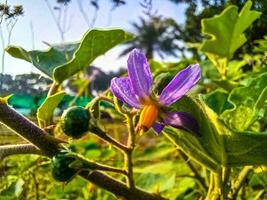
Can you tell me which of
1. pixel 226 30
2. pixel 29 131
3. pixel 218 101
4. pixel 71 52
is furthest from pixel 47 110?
pixel 226 30

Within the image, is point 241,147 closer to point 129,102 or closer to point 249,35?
point 129,102

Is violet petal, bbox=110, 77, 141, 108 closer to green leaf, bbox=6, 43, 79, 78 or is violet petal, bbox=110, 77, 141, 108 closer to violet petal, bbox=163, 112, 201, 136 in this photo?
violet petal, bbox=163, 112, 201, 136

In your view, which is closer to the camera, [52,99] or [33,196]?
[52,99]

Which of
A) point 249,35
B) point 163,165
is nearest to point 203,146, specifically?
point 163,165

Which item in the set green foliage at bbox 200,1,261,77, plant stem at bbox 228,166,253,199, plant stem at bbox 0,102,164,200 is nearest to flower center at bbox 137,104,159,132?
plant stem at bbox 0,102,164,200

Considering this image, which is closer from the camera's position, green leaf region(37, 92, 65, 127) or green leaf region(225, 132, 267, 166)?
green leaf region(225, 132, 267, 166)

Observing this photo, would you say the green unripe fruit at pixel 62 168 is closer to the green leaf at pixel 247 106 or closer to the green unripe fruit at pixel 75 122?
the green unripe fruit at pixel 75 122
